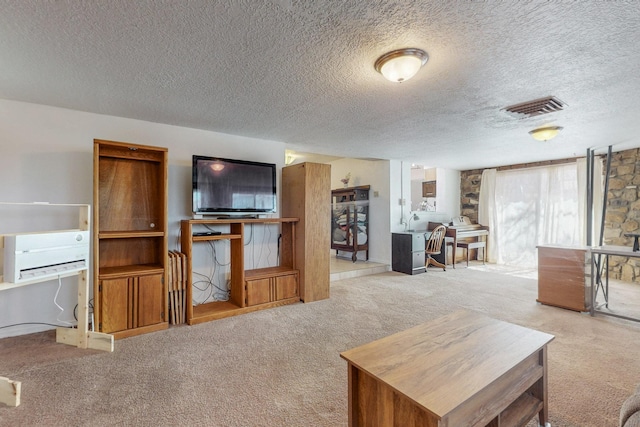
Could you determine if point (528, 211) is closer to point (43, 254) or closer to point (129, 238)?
point (129, 238)

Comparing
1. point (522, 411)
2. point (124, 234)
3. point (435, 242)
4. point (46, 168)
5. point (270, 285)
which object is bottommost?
→ point (522, 411)

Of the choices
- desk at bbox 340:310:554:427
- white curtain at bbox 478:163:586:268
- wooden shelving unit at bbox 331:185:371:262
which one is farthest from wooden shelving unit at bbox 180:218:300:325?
white curtain at bbox 478:163:586:268

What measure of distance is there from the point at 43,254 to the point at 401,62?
280 centimetres

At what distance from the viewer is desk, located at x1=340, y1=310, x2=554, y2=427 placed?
43.5 inches

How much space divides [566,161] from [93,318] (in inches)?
293

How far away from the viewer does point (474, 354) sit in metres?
1.41

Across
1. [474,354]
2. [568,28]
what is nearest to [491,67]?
[568,28]

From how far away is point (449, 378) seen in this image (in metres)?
1.20

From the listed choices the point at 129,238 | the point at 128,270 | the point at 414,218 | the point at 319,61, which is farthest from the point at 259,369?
the point at 414,218

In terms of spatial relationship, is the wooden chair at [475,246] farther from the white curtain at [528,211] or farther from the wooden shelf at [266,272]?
the wooden shelf at [266,272]

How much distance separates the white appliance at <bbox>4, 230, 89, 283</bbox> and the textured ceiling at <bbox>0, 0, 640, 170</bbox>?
1.18 m

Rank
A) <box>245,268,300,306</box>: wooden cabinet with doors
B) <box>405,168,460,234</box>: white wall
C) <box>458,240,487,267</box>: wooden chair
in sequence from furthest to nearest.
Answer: <box>405,168,460,234</box>: white wall, <box>458,240,487,267</box>: wooden chair, <box>245,268,300,306</box>: wooden cabinet with doors

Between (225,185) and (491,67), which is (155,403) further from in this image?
(491,67)

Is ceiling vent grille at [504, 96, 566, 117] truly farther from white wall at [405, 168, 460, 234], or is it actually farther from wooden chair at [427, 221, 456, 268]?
white wall at [405, 168, 460, 234]
